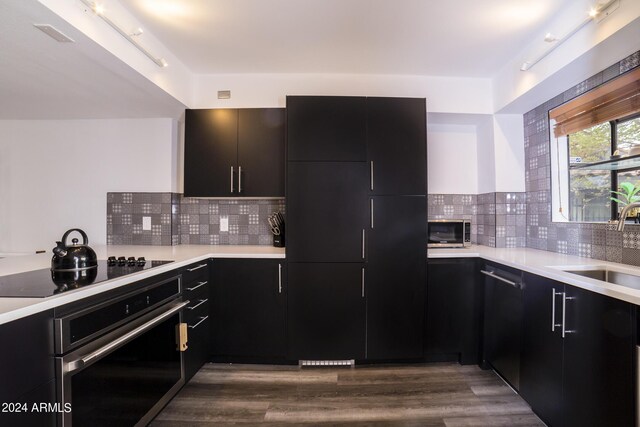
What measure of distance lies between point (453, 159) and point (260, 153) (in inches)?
75.6

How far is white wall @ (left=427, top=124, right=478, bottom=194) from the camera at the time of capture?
2922 mm

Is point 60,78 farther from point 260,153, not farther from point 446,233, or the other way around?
point 446,233

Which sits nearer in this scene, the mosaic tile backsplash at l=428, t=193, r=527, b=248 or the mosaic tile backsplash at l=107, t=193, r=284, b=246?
the mosaic tile backsplash at l=428, t=193, r=527, b=248

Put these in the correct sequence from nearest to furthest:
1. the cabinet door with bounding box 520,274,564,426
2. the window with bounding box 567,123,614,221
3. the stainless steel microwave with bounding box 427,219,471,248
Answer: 1. the cabinet door with bounding box 520,274,564,426
2. the window with bounding box 567,123,614,221
3. the stainless steel microwave with bounding box 427,219,471,248

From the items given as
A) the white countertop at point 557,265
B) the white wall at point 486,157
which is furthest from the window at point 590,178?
the white wall at point 486,157

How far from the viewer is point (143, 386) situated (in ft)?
4.96

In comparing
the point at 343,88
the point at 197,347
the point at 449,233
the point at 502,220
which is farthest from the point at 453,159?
the point at 197,347

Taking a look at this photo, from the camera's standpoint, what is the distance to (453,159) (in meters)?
2.92

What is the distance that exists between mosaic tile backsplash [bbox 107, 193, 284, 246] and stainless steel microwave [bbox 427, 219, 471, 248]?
1408mm

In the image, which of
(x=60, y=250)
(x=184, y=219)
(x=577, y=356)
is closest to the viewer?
(x=577, y=356)

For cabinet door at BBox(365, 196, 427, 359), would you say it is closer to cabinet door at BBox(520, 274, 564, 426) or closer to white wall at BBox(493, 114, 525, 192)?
cabinet door at BBox(520, 274, 564, 426)

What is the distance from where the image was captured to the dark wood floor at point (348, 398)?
1.73 m

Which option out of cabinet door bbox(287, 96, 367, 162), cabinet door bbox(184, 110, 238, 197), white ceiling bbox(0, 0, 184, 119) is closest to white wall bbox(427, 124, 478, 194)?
cabinet door bbox(287, 96, 367, 162)

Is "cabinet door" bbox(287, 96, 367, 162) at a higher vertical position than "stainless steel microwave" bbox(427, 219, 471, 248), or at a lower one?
higher
